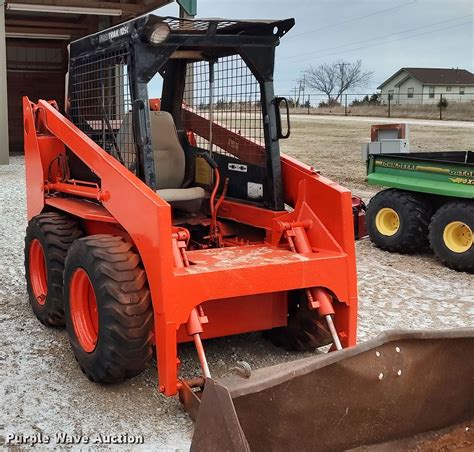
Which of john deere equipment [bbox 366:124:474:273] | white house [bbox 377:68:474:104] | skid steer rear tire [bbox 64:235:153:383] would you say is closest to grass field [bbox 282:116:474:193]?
john deere equipment [bbox 366:124:474:273]

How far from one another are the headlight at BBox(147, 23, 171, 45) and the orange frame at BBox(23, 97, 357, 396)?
2.50ft

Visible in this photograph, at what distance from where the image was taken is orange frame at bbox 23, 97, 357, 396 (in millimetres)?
3609

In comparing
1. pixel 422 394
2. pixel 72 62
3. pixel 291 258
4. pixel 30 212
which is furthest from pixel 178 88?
pixel 422 394

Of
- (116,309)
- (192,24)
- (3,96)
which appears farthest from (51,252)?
(3,96)

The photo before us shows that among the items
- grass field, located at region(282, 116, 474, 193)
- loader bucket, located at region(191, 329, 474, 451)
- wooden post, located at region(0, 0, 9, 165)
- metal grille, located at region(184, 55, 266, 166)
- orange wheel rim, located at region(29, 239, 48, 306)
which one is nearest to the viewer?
loader bucket, located at region(191, 329, 474, 451)

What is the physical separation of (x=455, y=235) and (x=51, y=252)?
14.0ft

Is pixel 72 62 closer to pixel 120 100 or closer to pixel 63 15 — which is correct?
pixel 120 100

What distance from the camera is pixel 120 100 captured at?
4.41 metres

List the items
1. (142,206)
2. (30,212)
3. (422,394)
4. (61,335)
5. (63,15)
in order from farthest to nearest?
(63,15)
(30,212)
(61,335)
(142,206)
(422,394)

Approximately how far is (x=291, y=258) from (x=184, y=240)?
0.63 metres

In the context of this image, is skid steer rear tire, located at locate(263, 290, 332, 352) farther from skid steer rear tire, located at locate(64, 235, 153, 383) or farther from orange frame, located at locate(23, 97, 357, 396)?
skid steer rear tire, located at locate(64, 235, 153, 383)

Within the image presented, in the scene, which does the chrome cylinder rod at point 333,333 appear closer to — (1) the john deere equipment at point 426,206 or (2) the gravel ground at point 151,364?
(2) the gravel ground at point 151,364

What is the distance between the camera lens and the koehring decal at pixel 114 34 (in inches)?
165

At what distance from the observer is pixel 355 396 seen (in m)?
3.10
